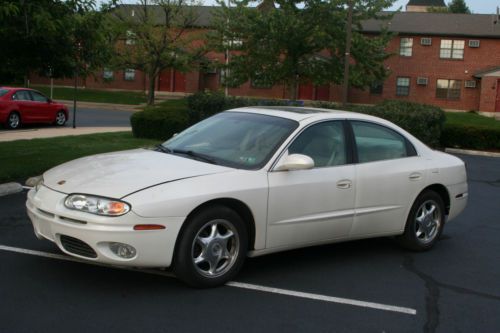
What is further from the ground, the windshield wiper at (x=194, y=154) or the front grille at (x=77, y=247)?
the windshield wiper at (x=194, y=154)

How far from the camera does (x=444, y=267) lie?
627cm

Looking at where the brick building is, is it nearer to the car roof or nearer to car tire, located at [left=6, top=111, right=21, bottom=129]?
car tire, located at [left=6, top=111, right=21, bottom=129]

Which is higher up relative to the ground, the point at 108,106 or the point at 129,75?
the point at 129,75

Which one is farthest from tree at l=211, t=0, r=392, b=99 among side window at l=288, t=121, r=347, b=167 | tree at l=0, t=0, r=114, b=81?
side window at l=288, t=121, r=347, b=167

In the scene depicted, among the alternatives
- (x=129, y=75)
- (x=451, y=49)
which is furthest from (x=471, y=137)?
(x=129, y=75)

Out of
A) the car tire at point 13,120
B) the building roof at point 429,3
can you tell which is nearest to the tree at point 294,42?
the car tire at point 13,120

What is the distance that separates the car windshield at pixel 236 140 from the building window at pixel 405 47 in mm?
39259

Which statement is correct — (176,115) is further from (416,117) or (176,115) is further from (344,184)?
(344,184)

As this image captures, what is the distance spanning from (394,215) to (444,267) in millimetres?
A: 716

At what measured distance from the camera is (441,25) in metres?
43.7

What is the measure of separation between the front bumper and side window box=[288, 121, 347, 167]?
60.2 inches

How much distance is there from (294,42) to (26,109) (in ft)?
39.3

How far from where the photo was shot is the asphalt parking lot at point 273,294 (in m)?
4.39

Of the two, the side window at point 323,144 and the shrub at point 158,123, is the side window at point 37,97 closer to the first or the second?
the shrub at point 158,123
